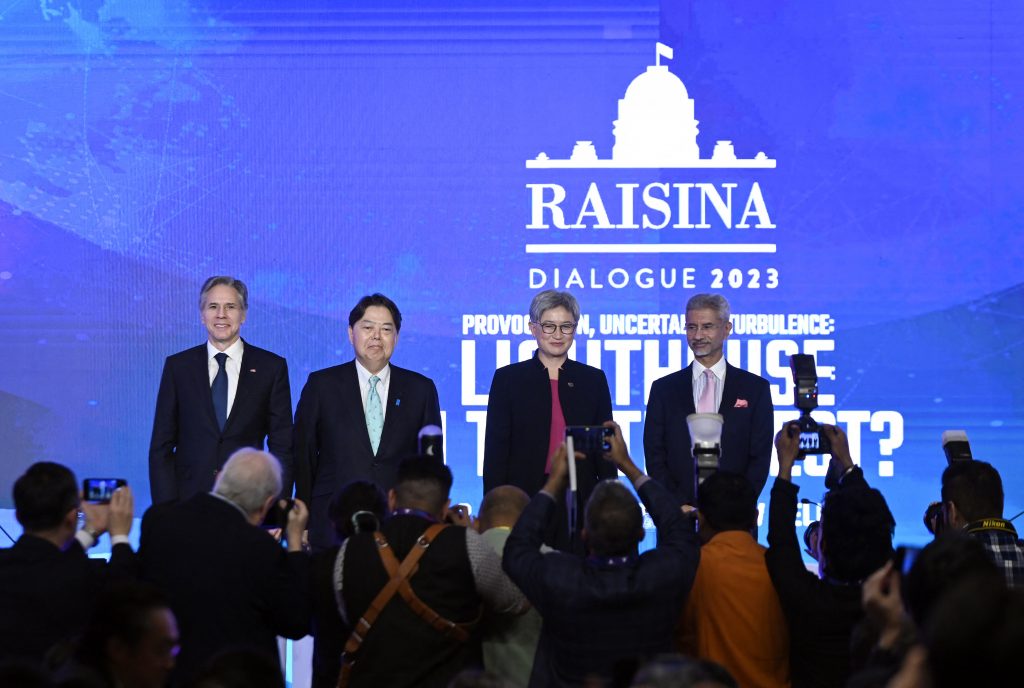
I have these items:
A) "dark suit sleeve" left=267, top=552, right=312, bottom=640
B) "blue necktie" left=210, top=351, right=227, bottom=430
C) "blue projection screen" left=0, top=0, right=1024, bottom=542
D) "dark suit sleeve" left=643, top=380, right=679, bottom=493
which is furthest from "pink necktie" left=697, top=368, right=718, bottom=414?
"dark suit sleeve" left=267, top=552, right=312, bottom=640

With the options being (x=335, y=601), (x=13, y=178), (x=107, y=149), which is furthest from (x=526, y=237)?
(x=335, y=601)

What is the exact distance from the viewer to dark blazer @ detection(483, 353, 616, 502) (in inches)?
211

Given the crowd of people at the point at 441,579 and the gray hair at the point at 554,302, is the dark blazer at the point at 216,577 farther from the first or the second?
the gray hair at the point at 554,302

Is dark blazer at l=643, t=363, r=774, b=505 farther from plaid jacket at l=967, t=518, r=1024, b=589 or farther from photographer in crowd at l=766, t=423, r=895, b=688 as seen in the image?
photographer in crowd at l=766, t=423, r=895, b=688

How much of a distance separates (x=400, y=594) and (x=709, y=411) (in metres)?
2.15

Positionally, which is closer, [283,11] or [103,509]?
[103,509]

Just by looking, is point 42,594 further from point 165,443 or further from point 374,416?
point 374,416

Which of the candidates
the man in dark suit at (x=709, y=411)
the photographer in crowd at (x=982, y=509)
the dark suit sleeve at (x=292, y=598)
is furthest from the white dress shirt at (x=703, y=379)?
the dark suit sleeve at (x=292, y=598)

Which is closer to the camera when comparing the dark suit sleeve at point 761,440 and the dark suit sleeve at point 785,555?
the dark suit sleeve at point 785,555

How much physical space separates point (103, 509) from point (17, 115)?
11.7 ft

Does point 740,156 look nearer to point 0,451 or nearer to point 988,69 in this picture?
point 988,69

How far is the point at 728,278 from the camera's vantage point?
259 inches

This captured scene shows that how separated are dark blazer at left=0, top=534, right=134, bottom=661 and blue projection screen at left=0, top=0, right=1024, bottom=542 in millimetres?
3262

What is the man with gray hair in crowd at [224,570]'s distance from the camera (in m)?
3.43
